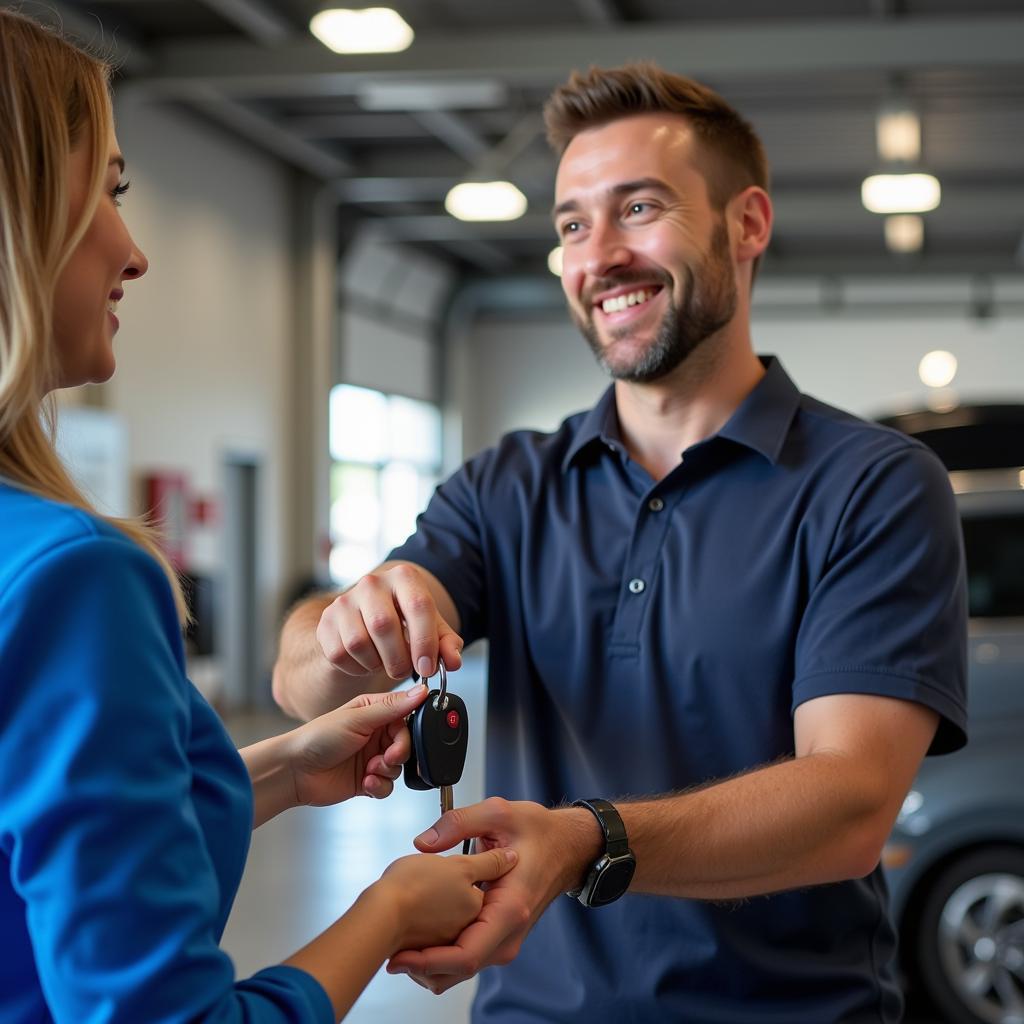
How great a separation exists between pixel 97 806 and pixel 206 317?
11092 millimetres

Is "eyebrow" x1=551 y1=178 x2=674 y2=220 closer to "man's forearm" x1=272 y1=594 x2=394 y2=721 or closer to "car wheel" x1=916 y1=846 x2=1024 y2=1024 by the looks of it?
"man's forearm" x1=272 y1=594 x2=394 y2=721

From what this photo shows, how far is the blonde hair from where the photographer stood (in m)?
1.09

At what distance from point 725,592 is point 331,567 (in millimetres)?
13437

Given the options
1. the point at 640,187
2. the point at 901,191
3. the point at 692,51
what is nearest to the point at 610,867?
the point at 640,187

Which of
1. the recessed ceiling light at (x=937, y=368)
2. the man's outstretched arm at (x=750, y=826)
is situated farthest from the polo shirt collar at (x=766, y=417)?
the recessed ceiling light at (x=937, y=368)

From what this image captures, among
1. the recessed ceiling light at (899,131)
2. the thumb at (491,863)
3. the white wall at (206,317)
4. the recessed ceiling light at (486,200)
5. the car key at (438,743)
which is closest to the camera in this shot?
the thumb at (491,863)

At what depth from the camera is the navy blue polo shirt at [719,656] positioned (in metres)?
1.75

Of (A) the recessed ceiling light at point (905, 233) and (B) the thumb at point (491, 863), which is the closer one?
(B) the thumb at point (491, 863)

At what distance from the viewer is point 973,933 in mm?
4270

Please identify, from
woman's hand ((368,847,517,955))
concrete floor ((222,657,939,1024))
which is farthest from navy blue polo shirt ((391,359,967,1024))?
concrete floor ((222,657,939,1024))

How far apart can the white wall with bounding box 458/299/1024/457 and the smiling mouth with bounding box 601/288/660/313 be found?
15.9 metres

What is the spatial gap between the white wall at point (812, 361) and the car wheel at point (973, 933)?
44.9 feet

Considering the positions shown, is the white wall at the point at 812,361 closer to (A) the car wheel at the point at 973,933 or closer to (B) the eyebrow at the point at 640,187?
(A) the car wheel at the point at 973,933

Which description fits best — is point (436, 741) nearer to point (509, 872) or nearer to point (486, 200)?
point (509, 872)
